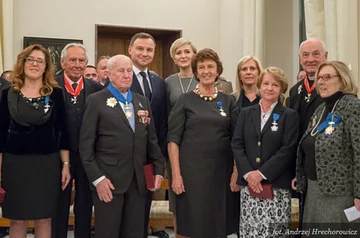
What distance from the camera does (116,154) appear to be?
2953 mm

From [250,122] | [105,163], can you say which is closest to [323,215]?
[250,122]

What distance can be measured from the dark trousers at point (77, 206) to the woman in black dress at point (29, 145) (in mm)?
187

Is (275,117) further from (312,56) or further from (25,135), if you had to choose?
(25,135)

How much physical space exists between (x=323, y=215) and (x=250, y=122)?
78 centimetres

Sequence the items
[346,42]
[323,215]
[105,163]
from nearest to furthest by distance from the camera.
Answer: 1. [323,215]
2. [105,163]
3. [346,42]

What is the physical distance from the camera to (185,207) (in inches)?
126

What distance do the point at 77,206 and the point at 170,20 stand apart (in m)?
4.47

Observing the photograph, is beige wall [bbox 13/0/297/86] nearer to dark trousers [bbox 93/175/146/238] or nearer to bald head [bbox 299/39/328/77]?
bald head [bbox 299/39/328/77]

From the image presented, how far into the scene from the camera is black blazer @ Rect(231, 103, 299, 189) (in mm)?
2951

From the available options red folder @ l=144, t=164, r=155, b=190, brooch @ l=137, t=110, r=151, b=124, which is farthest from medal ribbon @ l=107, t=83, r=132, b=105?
red folder @ l=144, t=164, r=155, b=190

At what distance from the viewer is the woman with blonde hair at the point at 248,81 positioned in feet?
11.5

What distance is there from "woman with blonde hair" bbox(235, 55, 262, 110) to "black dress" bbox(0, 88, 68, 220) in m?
1.46

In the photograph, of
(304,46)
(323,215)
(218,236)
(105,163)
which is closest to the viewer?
(323,215)

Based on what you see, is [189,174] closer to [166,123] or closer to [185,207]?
[185,207]
